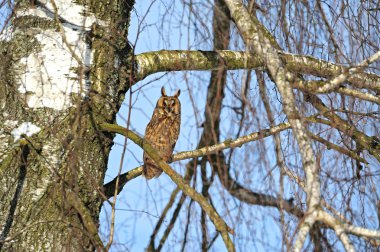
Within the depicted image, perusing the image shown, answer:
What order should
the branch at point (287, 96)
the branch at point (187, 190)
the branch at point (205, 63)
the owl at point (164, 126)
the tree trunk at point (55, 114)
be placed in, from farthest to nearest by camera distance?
the owl at point (164, 126)
the branch at point (205, 63)
the tree trunk at point (55, 114)
the branch at point (187, 190)
the branch at point (287, 96)

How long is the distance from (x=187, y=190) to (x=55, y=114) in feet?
2.45

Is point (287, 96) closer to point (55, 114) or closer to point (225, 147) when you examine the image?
point (225, 147)

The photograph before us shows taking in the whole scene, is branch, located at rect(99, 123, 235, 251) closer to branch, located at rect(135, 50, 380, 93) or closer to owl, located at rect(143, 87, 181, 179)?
branch, located at rect(135, 50, 380, 93)

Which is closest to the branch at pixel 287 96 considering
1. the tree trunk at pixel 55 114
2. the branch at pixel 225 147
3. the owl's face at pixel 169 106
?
the branch at pixel 225 147

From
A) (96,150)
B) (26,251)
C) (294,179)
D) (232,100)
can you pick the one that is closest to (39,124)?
(96,150)

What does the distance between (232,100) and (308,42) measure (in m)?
0.51

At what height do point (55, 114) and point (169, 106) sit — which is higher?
point (169, 106)

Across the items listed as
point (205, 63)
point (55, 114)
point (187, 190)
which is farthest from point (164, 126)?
point (187, 190)

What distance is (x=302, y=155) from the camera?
270 centimetres

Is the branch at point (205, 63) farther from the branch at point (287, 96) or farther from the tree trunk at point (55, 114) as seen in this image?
the branch at point (287, 96)

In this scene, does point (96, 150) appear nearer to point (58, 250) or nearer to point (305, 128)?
point (58, 250)

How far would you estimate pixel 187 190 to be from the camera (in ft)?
10.3

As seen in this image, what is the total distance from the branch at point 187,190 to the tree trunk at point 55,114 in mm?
119

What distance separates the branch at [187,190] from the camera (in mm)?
2916
